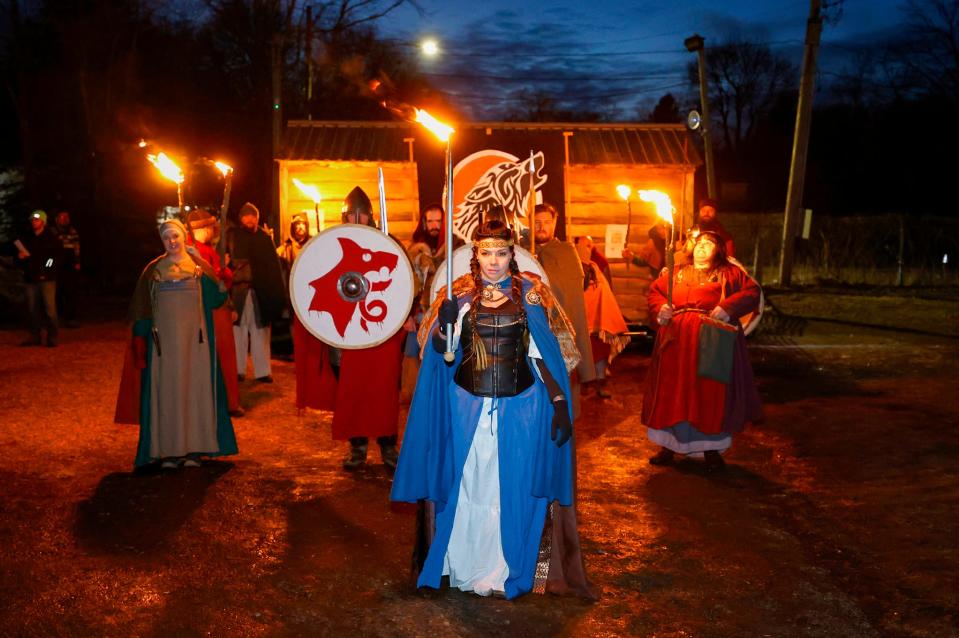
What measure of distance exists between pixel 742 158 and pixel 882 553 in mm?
47536

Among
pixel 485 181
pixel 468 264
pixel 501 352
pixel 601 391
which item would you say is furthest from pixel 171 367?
pixel 485 181

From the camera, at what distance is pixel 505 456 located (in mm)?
4477

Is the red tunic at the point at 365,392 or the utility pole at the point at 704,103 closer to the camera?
the red tunic at the point at 365,392

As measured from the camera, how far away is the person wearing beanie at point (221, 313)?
7.94 metres

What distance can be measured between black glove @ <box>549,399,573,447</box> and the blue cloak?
6 cm

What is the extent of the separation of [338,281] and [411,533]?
5.50 feet

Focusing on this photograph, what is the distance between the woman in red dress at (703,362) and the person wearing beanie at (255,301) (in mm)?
5097

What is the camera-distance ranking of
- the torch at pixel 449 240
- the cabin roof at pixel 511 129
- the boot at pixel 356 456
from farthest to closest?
the cabin roof at pixel 511 129 < the boot at pixel 356 456 < the torch at pixel 449 240

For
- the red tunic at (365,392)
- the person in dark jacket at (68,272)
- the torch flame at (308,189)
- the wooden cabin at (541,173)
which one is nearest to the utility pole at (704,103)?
the wooden cabin at (541,173)

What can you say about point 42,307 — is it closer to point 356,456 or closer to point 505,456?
point 356,456

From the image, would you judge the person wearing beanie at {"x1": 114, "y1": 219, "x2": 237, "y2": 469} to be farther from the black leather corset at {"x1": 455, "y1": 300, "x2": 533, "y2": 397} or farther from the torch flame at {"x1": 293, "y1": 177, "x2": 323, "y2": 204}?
the torch flame at {"x1": 293, "y1": 177, "x2": 323, "y2": 204}

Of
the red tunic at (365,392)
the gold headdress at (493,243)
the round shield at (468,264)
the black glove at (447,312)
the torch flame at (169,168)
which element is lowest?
the red tunic at (365,392)

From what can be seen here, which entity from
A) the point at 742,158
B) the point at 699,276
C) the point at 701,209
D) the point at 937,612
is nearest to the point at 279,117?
the point at 701,209

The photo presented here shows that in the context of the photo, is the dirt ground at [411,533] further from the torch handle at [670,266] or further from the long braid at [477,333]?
the torch handle at [670,266]
